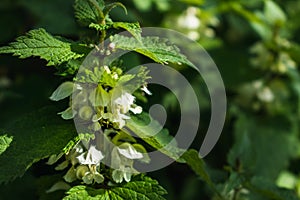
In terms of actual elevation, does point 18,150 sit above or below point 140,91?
below

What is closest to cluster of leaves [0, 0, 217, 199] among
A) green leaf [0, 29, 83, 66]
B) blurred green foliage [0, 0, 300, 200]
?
green leaf [0, 29, 83, 66]

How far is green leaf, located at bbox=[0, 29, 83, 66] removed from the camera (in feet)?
3.92

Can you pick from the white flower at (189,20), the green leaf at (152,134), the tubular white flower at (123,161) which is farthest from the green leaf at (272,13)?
the tubular white flower at (123,161)

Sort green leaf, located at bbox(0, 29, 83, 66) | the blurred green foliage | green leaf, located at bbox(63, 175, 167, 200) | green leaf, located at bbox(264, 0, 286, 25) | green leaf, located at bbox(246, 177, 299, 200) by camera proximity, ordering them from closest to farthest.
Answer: green leaf, located at bbox(0, 29, 83, 66) < green leaf, located at bbox(63, 175, 167, 200) < green leaf, located at bbox(246, 177, 299, 200) < the blurred green foliage < green leaf, located at bbox(264, 0, 286, 25)

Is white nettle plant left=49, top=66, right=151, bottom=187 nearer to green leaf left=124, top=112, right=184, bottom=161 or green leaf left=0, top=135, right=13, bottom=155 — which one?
green leaf left=124, top=112, right=184, bottom=161

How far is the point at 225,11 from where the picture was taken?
284 cm

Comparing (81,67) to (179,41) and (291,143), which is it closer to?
(179,41)

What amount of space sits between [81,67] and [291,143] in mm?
1556

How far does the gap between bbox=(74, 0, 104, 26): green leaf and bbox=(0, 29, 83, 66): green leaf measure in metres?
0.09

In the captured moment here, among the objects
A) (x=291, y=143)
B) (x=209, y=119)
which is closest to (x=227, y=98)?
(x=209, y=119)

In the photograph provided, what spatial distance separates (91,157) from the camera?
1299 mm

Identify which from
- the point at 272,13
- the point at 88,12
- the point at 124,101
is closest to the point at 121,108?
the point at 124,101

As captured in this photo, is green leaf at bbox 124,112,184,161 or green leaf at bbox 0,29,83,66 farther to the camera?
green leaf at bbox 124,112,184,161

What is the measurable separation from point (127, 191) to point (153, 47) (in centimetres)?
35
